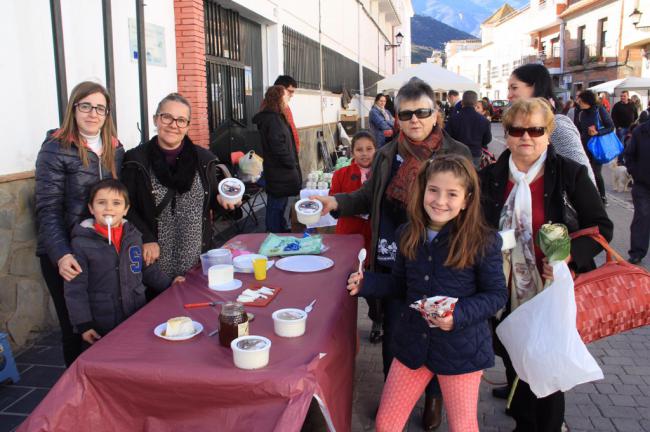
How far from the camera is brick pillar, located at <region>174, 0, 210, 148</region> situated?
7.07 metres

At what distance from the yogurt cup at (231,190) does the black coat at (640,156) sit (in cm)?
505

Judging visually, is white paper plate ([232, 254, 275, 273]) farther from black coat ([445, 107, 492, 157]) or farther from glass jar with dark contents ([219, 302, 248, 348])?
black coat ([445, 107, 492, 157])

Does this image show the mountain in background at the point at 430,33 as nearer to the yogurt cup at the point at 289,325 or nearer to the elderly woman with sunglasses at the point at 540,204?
the elderly woman with sunglasses at the point at 540,204

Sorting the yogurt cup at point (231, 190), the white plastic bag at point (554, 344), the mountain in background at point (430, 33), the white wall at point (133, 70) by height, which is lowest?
the white plastic bag at point (554, 344)

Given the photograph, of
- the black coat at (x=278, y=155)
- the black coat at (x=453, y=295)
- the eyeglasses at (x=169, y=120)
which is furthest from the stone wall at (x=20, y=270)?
the black coat at (x=453, y=295)

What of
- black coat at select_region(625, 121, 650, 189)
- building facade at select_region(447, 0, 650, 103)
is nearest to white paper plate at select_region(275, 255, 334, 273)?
black coat at select_region(625, 121, 650, 189)

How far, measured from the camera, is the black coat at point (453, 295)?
229 centimetres

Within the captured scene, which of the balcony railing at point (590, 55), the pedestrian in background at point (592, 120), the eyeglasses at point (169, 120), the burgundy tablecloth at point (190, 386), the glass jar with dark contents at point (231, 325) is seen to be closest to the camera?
the burgundy tablecloth at point (190, 386)

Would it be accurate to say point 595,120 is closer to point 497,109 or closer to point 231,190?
point 231,190

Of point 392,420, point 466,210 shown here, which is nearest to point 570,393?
point 392,420

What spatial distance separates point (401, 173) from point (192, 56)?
4.97 meters

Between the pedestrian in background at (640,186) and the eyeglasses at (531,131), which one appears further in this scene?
the pedestrian in background at (640,186)

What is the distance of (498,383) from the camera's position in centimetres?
367

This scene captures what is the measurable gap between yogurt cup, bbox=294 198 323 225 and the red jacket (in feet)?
3.55
